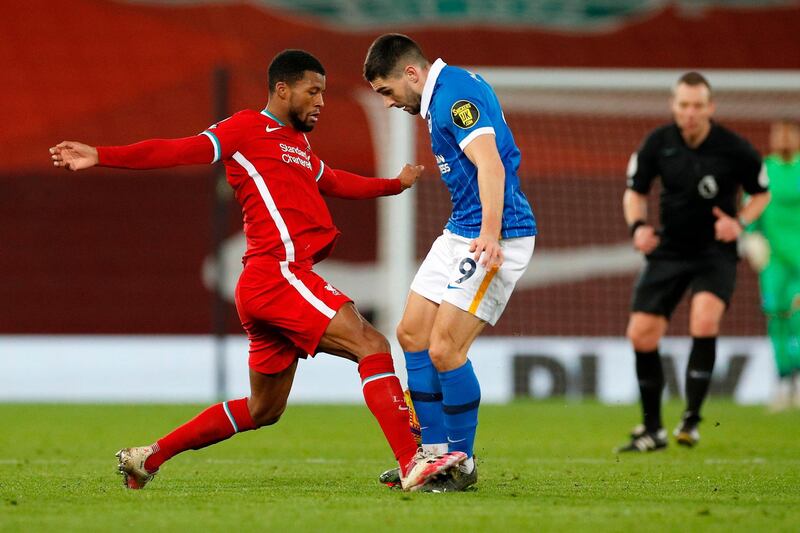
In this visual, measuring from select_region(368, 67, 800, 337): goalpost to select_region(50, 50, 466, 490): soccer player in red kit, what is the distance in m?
5.40

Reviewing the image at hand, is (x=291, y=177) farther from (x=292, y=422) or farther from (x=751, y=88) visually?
(x=751, y=88)

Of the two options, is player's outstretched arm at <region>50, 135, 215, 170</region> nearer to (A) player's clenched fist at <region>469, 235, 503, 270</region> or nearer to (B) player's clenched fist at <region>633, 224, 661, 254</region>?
(A) player's clenched fist at <region>469, 235, 503, 270</region>

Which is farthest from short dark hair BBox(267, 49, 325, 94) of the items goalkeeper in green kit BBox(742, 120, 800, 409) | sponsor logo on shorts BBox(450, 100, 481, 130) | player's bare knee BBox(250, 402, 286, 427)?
goalkeeper in green kit BBox(742, 120, 800, 409)

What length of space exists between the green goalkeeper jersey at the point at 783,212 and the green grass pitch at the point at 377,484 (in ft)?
5.02

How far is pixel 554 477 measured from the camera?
6070 mm

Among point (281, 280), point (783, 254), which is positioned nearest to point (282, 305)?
point (281, 280)

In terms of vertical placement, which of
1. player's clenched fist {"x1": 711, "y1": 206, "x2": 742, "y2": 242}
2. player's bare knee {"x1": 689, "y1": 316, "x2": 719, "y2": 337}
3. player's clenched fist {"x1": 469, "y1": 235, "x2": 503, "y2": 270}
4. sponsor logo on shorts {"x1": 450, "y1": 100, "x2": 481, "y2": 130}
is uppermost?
sponsor logo on shorts {"x1": 450, "y1": 100, "x2": 481, "y2": 130}

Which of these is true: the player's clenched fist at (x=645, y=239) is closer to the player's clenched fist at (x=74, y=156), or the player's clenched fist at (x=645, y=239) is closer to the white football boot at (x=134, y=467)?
the white football boot at (x=134, y=467)

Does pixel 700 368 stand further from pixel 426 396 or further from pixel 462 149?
pixel 462 149

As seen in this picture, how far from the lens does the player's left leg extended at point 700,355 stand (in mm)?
7613

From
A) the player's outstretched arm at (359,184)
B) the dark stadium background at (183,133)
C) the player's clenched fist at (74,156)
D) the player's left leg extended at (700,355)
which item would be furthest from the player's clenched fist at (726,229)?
the dark stadium background at (183,133)

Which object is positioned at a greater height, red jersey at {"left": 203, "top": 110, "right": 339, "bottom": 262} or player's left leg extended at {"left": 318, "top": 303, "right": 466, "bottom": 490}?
red jersey at {"left": 203, "top": 110, "right": 339, "bottom": 262}

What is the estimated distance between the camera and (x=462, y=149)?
537 cm

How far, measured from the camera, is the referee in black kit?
25.4ft
